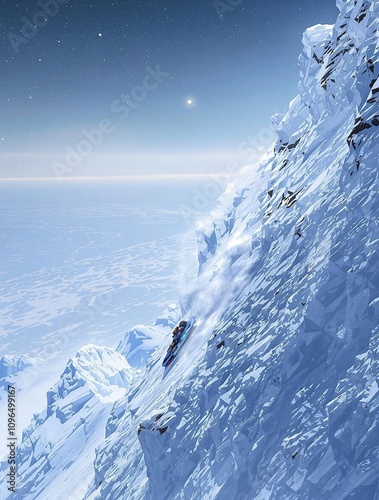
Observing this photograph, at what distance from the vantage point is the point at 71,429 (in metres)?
45.1

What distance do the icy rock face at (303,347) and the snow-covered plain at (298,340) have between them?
3 cm

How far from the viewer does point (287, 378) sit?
8070mm

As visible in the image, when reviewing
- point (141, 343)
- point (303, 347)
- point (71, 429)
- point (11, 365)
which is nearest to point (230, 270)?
point (303, 347)

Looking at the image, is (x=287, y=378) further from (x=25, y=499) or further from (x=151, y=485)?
(x=25, y=499)

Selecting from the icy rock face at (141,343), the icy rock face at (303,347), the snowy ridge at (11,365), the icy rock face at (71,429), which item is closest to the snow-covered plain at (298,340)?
the icy rock face at (303,347)

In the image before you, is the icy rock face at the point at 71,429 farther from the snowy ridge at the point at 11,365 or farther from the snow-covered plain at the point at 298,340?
the snowy ridge at the point at 11,365

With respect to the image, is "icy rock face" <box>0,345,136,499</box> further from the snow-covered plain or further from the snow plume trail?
the snow-covered plain

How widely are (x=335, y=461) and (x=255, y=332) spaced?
4093mm

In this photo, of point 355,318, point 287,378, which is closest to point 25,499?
point 287,378

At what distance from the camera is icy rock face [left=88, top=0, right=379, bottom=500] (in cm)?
670

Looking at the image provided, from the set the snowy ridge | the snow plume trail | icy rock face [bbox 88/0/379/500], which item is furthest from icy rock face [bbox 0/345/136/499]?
the snowy ridge

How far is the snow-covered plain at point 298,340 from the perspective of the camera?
22.2 feet

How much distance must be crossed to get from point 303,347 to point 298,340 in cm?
21

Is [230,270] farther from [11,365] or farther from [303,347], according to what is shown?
[11,365]
